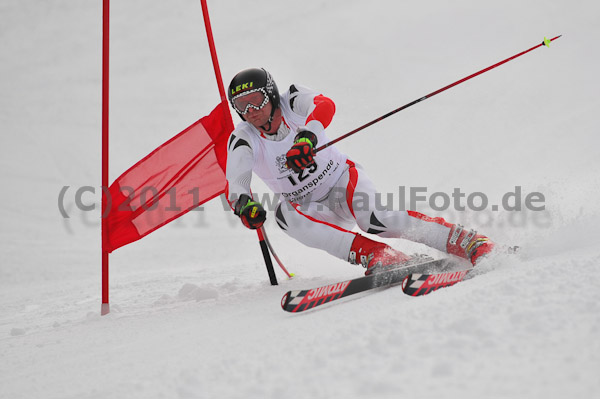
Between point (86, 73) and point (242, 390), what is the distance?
46.2ft

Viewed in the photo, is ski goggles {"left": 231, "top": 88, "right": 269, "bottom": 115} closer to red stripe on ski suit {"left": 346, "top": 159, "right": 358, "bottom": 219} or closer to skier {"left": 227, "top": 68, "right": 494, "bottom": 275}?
skier {"left": 227, "top": 68, "right": 494, "bottom": 275}

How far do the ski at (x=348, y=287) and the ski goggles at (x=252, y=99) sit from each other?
3.51 feet

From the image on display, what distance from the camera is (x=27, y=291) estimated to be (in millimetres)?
4625

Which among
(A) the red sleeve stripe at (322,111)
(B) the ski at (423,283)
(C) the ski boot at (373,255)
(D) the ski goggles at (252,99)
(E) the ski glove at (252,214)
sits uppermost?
(D) the ski goggles at (252,99)

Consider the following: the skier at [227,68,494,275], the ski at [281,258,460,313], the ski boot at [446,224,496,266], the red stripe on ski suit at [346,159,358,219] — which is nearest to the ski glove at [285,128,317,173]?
the skier at [227,68,494,275]

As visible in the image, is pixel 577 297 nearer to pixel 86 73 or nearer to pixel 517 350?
pixel 517 350

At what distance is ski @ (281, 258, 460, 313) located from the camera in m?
2.01

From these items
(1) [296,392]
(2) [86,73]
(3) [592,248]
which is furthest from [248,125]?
(2) [86,73]

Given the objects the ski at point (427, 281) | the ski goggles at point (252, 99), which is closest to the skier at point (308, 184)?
the ski goggles at point (252, 99)

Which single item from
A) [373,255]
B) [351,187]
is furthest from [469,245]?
[351,187]

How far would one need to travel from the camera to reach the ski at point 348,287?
79.0 inches

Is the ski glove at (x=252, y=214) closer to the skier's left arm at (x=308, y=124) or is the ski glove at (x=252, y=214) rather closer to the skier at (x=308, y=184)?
the skier at (x=308, y=184)

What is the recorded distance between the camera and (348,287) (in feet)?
7.12

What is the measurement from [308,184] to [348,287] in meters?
0.92
